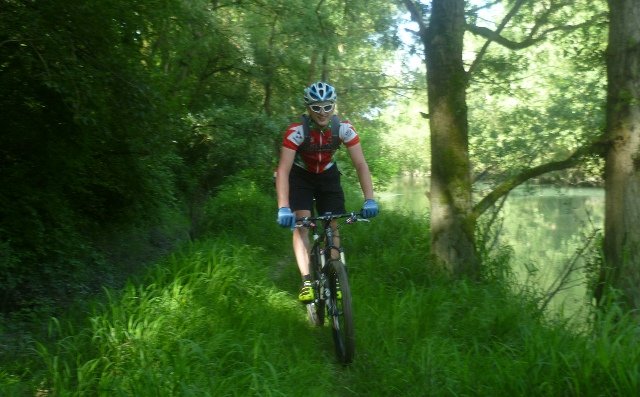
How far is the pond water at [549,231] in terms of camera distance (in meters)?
7.33

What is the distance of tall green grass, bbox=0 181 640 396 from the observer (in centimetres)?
334

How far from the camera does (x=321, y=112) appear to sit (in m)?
4.66

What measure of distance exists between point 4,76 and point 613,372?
4722 millimetres

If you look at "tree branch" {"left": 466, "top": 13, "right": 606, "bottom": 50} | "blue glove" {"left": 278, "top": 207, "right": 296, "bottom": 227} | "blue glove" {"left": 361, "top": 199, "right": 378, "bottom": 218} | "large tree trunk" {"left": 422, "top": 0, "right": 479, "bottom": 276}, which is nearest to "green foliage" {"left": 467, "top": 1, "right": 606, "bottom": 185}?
"tree branch" {"left": 466, "top": 13, "right": 606, "bottom": 50}

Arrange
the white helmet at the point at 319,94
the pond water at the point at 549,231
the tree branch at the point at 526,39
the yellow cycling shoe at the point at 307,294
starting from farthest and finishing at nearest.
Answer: the tree branch at the point at 526,39, the pond water at the point at 549,231, the yellow cycling shoe at the point at 307,294, the white helmet at the point at 319,94

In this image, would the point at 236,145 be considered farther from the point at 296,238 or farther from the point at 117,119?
the point at 296,238

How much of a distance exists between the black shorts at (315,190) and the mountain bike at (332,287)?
32 cm

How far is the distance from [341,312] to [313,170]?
127 centimetres

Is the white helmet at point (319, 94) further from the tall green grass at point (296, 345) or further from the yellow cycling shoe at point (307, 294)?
the tall green grass at point (296, 345)

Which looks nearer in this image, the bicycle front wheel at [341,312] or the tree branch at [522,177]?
the bicycle front wheel at [341,312]

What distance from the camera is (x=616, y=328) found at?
4.07 meters

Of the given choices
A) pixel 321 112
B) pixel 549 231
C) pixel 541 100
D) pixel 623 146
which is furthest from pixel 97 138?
pixel 549 231

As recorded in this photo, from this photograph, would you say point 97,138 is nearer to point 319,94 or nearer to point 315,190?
point 315,190

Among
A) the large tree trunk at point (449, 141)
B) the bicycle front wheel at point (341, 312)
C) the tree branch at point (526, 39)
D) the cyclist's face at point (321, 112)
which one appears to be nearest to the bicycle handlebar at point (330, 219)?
the bicycle front wheel at point (341, 312)
